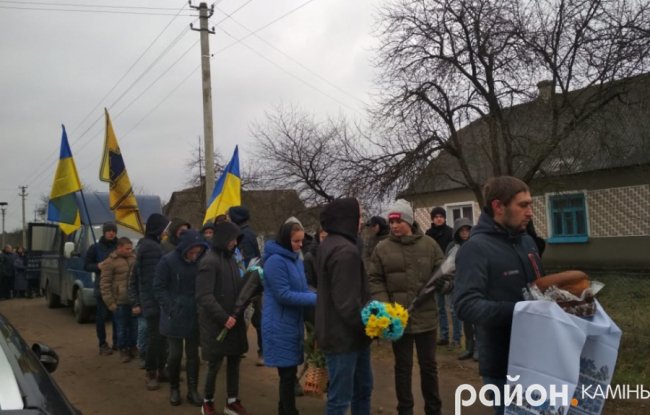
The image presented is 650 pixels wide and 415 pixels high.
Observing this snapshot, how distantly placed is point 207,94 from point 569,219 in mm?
12836

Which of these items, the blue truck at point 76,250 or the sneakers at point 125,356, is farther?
the blue truck at point 76,250

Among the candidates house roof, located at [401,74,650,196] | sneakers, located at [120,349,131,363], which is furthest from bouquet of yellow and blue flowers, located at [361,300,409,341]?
house roof, located at [401,74,650,196]

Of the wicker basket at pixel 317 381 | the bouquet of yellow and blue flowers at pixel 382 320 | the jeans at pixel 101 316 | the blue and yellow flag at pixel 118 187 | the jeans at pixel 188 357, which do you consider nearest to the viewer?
the bouquet of yellow and blue flowers at pixel 382 320

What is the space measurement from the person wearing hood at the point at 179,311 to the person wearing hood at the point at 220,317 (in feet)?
1.64

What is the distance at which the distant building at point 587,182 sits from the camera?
12359 millimetres

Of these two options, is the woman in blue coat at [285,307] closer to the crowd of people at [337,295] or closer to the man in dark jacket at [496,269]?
the crowd of people at [337,295]

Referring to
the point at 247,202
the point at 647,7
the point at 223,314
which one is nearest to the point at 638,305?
the point at 647,7

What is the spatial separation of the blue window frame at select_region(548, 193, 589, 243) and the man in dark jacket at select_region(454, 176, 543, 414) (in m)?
16.3

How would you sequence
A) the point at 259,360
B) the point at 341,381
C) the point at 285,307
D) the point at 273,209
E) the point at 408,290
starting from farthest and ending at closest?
the point at 273,209 < the point at 259,360 < the point at 408,290 < the point at 285,307 < the point at 341,381

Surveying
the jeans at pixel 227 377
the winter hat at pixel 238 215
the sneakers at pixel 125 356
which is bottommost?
the sneakers at pixel 125 356

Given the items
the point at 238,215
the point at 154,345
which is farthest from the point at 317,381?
the point at 238,215

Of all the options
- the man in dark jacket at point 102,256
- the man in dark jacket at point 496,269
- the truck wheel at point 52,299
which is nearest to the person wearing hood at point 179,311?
the man in dark jacket at point 102,256

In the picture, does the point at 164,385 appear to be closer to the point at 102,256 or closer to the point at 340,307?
the point at 102,256

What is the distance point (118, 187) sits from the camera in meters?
9.18
